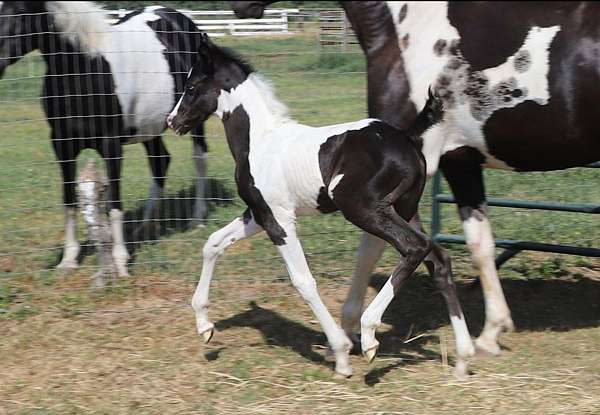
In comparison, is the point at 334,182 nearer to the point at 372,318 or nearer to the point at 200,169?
the point at 372,318

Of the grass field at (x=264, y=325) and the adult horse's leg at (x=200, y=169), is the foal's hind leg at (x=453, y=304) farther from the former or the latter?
the adult horse's leg at (x=200, y=169)

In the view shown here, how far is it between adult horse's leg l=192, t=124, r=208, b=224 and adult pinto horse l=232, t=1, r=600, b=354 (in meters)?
2.79

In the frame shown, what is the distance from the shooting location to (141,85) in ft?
21.0

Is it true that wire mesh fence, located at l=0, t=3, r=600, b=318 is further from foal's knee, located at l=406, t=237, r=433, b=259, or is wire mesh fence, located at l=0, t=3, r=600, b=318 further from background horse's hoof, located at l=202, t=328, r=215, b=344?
foal's knee, located at l=406, t=237, r=433, b=259

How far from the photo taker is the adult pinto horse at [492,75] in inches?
177

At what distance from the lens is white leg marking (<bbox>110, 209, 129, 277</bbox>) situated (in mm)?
5973

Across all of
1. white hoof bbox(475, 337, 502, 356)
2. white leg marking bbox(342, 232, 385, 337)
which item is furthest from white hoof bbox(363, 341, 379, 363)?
white hoof bbox(475, 337, 502, 356)

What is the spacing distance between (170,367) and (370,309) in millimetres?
1198

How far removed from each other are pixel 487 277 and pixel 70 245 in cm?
288

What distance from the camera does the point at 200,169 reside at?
24.5ft

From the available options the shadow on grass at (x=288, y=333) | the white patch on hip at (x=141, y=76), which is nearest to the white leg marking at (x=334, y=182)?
the shadow on grass at (x=288, y=333)

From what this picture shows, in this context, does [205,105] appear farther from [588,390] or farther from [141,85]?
[588,390]

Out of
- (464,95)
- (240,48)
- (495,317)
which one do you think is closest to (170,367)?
(495,317)

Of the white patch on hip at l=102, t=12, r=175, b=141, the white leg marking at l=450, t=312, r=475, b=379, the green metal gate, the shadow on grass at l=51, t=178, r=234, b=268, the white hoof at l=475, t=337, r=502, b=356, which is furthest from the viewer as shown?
the shadow on grass at l=51, t=178, r=234, b=268
